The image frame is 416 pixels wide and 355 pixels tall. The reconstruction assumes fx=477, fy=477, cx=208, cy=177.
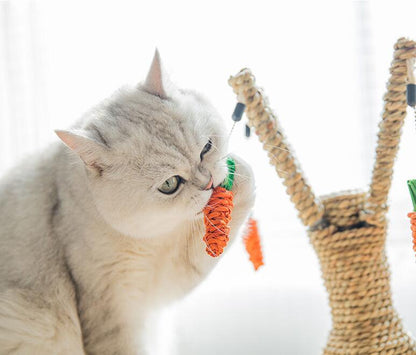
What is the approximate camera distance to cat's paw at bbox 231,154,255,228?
1068 millimetres

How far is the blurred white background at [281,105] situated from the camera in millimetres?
1359

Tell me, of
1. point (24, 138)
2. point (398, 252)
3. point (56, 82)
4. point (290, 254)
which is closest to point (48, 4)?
point (56, 82)

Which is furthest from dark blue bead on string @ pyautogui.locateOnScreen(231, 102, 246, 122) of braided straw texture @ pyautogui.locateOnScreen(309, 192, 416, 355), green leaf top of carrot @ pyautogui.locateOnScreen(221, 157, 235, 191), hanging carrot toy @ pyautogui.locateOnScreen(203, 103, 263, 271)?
braided straw texture @ pyautogui.locateOnScreen(309, 192, 416, 355)

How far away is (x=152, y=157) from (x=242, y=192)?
0.24 metres

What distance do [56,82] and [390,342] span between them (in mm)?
1451

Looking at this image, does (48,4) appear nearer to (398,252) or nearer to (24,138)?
(24,138)

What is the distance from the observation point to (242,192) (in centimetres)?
107

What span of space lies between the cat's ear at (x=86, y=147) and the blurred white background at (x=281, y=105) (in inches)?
12.8

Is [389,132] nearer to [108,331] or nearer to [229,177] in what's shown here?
[229,177]

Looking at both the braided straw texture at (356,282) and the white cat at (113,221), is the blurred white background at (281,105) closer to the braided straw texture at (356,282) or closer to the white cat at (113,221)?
the white cat at (113,221)

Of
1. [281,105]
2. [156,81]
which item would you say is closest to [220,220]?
[156,81]

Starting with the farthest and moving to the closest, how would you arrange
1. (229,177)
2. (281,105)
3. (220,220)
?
1. (281,105)
2. (229,177)
3. (220,220)

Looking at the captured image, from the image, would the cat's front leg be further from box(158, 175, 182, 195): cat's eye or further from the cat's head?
box(158, 175, 182, 195): cat's eye

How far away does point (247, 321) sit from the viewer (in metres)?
1.41
